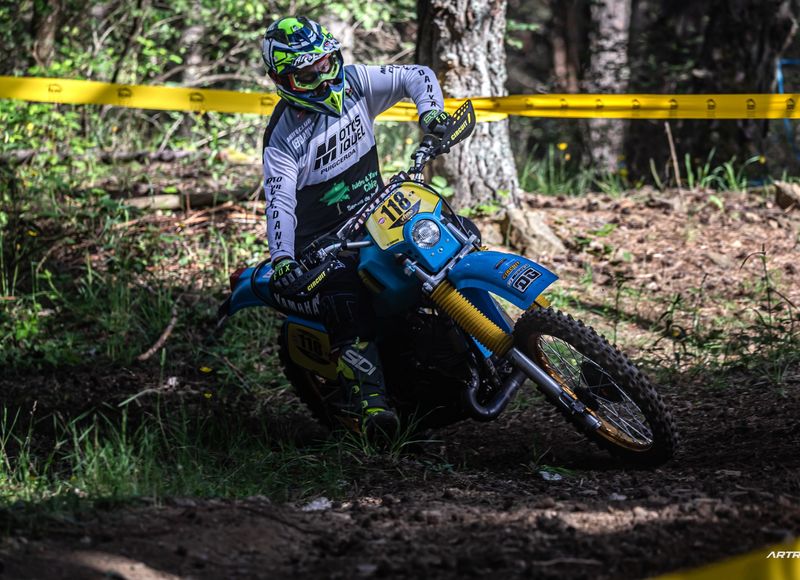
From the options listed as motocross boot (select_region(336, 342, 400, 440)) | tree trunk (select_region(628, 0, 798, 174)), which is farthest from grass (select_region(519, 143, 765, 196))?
motocross boot (select_region(336, 342, 400, 440))

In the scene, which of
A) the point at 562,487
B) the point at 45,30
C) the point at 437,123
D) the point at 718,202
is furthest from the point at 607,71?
the point at 562,487

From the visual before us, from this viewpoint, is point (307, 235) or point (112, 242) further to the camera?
point (112, 242)

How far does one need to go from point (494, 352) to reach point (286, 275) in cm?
101

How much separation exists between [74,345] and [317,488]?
3.41 m

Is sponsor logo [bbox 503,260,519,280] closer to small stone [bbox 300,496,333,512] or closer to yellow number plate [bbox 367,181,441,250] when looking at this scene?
yellow number plate [bbox 367,181,441,250]

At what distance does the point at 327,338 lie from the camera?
219 inches

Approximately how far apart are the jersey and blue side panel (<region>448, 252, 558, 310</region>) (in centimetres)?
90

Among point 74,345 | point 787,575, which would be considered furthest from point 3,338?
point 787,575

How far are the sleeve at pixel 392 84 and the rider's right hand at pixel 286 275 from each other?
123 centimetres

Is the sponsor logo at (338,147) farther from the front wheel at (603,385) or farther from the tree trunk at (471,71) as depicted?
the tree trunk at (471,71)

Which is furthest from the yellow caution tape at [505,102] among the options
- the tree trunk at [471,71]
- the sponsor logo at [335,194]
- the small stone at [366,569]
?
the small stone at [366,569]

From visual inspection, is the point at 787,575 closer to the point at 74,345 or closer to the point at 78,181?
the point at 74,345

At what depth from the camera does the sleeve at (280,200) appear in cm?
521

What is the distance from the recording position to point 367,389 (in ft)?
17.3
